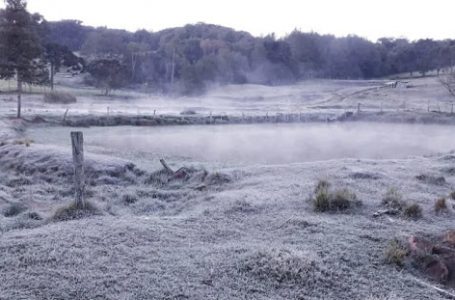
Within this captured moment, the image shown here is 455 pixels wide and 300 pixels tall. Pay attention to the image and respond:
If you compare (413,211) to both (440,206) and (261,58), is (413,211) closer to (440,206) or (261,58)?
(440,206)

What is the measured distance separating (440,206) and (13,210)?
35.9 feet

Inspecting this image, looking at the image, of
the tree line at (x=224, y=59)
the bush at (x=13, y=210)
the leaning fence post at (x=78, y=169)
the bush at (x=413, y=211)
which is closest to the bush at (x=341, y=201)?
the bush at (x=413, y=211)

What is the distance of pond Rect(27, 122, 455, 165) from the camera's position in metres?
25.8

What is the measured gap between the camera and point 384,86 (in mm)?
80875

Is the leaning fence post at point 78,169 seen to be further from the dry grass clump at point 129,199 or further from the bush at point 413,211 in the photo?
the bush at point 413,211

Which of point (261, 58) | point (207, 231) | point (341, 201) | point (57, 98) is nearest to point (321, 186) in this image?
point (341, 201)

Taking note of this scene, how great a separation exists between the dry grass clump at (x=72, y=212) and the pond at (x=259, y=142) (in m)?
11.1

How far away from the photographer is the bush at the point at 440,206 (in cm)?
1274

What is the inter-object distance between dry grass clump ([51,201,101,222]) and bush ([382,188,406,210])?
24.2 ft

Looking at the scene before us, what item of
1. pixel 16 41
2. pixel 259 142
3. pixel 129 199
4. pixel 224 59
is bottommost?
pixel 129 199

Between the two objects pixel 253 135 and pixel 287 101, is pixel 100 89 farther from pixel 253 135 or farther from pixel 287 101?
pixel 253 135

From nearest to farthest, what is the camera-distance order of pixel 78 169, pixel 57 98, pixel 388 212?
pixel 78 169, pixel 388 212, pixel 57 98

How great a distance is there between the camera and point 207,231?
10734 millimetres

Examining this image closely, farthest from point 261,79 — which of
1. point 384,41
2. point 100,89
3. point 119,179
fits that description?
point 119,179
